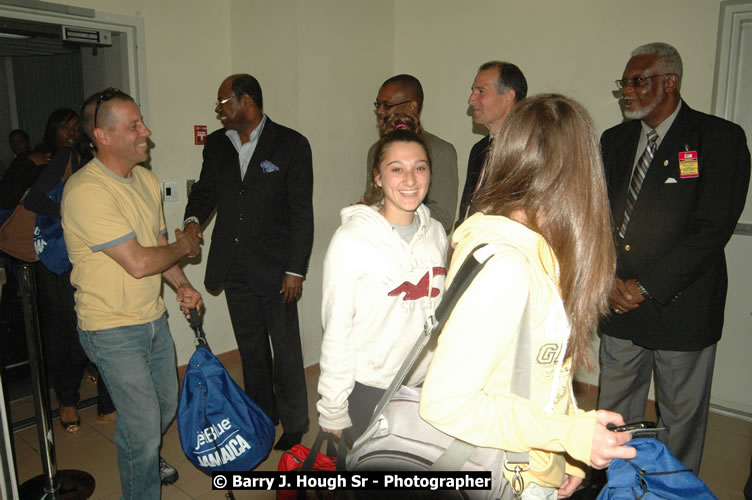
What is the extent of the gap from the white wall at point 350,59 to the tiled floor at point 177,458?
890 millimetres

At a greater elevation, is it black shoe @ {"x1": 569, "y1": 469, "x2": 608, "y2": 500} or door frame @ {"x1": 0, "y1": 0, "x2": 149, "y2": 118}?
door frame @ {"x1": 0, "y1": 0, "x2": 149, "y2": 118}

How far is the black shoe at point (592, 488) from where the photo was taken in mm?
2453

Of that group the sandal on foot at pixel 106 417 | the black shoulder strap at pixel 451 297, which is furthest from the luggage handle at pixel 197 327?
the sandal on foot at pixel 106 417

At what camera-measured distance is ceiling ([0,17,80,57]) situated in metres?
2.94

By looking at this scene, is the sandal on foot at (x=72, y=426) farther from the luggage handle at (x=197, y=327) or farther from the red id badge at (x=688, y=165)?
the red id badge at (x=688, y=165)

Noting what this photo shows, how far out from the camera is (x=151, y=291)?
2.19 m

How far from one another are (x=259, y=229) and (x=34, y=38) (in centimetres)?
197

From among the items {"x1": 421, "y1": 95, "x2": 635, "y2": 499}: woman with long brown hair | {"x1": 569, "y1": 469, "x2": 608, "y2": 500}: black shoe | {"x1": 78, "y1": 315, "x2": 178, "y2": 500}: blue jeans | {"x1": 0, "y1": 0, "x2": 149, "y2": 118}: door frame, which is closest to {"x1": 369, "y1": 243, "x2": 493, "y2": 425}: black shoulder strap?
{"x1": 421, "y1": 95, "x2": 635, "y2": 499}: woman with long brown hair

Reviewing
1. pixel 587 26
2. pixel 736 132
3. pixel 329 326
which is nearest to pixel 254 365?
pixel 329 326

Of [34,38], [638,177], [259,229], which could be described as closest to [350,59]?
[259,229]

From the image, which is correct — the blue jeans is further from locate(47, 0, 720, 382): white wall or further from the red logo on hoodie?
locate(47, 0, 720, 382): white wall

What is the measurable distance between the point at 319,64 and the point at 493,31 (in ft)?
4.32

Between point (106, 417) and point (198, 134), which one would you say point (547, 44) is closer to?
point (198, 134)

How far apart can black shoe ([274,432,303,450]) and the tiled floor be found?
1.8 inches
